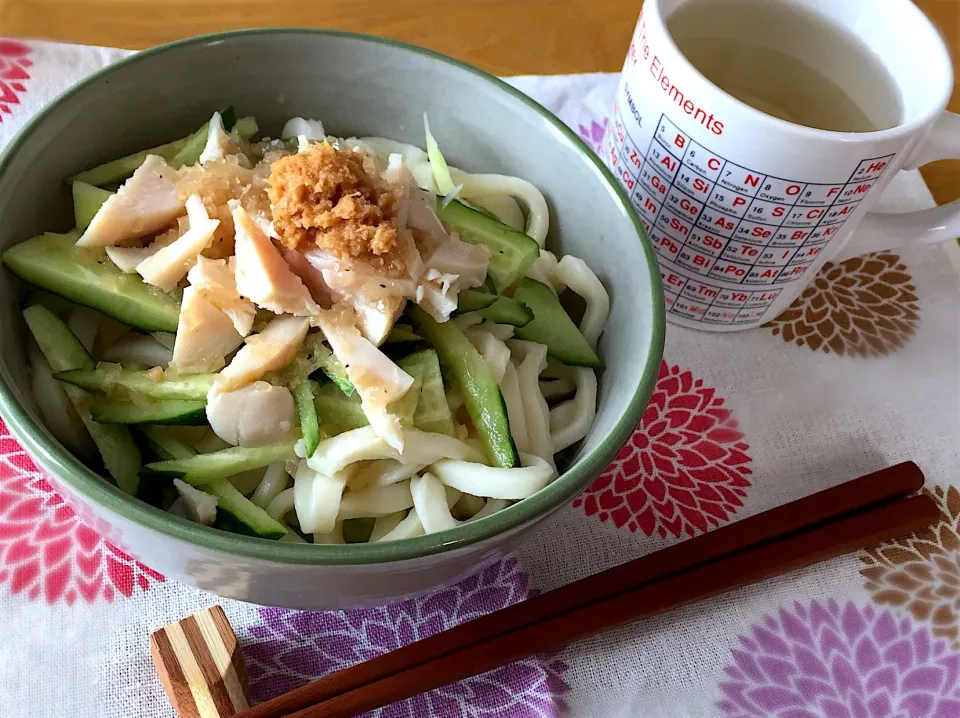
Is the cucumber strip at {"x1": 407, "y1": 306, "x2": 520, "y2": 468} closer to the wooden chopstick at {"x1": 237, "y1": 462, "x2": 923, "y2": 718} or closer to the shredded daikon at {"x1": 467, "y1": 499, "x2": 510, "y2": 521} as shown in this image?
the shredded daikon at {"x1": 467, "y1": 499, "x2": 510, "y2": 521}

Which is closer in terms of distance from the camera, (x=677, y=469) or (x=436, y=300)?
(x=436, y=300)

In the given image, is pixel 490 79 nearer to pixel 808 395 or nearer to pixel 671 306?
pixel 671 306

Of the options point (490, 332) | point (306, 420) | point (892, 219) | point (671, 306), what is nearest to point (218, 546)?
point (306, 420)

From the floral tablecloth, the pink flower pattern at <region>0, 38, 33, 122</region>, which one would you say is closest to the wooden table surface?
the pink flower pattern at <region>0, 38, 33, 122</region>

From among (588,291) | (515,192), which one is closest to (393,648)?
(588,291)

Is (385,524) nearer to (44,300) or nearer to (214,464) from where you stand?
(214,464)

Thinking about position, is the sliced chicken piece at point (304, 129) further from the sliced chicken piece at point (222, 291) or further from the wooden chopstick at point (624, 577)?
the wooden chopstick at point (624, 577)
